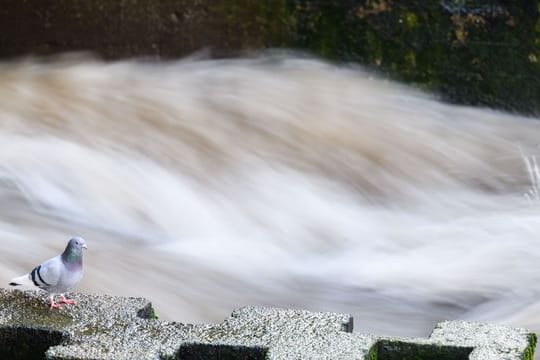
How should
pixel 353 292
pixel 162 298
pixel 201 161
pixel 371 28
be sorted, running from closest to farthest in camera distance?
pixel 162 298
pixel 353 292
pixel 201 161
pixel 371 28

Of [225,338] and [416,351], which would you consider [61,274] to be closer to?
[225,338]

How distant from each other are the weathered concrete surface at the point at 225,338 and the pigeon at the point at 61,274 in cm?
5

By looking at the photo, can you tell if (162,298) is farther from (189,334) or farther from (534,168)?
(534,168)

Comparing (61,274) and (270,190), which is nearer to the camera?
(61,274)

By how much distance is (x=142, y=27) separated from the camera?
794 centimetres

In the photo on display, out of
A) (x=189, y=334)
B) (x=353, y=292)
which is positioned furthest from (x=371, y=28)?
(x=189, y=334)

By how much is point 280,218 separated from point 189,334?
3006 mm

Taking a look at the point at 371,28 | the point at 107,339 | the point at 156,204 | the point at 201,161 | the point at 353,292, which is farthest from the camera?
the point at 371,28

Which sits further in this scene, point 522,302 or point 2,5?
point 2,5

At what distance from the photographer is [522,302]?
4.82 meters

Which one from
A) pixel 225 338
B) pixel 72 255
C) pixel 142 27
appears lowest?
pixel 142 27

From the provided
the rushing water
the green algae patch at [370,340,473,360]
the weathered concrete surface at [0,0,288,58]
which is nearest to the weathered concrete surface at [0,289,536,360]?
the green algae patch at [370,340,473,360]

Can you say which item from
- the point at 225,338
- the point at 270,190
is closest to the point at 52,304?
the point at 225,338

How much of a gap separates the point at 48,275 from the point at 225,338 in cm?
54
